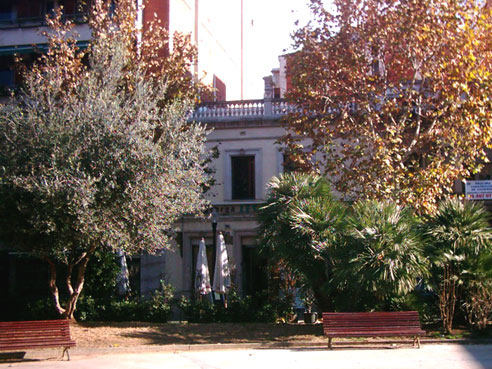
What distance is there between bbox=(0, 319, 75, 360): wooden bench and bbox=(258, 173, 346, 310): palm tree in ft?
18.6

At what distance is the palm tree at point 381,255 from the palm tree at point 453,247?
31.0 inches

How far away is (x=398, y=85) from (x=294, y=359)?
9344mm

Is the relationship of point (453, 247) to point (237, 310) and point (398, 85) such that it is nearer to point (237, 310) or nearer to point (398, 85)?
point (398, 85)

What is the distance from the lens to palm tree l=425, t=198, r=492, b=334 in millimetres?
14961

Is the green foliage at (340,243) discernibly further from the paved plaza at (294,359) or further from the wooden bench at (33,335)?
the wooden bench at (33,335)

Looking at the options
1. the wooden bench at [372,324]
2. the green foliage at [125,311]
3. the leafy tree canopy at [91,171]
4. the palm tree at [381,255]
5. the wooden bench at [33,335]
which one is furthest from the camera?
the green foliage at [125,311]

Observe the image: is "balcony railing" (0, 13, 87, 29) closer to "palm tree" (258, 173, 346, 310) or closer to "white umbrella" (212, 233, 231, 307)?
"white umbrella" (212, 233, 231, 307)

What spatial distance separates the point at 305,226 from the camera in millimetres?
15438

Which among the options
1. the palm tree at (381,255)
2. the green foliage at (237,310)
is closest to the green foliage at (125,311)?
the green foliage at (237,310)

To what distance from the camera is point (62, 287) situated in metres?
21.4

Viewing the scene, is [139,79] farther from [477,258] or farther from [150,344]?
[477,258]

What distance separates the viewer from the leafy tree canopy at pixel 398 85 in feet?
55.5

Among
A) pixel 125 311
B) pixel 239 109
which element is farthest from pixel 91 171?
pixel 239 109

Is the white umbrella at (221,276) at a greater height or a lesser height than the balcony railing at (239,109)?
lesser
